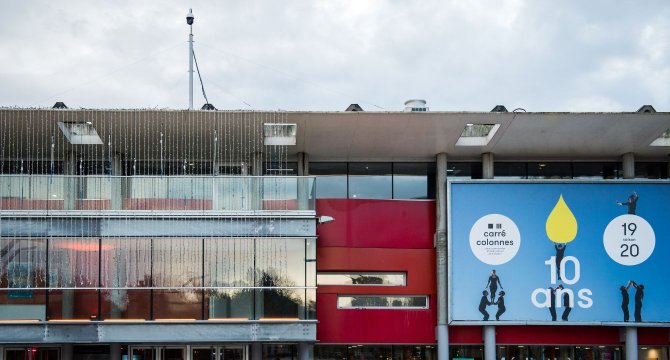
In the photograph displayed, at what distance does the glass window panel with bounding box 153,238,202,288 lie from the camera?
27484mm

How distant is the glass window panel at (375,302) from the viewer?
3067 cm

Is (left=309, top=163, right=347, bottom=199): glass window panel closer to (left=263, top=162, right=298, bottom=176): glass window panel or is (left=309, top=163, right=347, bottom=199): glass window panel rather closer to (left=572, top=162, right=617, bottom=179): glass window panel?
(left=263, top=162, right=298, bottom=176): glass window panel

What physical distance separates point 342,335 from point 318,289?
1.79 metres

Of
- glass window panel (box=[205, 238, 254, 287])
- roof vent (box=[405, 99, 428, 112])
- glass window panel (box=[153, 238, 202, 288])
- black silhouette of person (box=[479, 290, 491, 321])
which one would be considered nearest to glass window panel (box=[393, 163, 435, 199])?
roof vent (box=[405, 99, 428, 112])

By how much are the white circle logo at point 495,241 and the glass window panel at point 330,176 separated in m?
5.12

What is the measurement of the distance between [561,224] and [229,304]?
37.8ft

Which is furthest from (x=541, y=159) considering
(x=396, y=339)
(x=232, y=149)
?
(x=232, y=149)

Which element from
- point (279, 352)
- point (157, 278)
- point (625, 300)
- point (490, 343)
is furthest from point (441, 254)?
point (157, 278)

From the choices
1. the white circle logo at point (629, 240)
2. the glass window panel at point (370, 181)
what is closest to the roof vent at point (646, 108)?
the white circle logo at point (629, 240)

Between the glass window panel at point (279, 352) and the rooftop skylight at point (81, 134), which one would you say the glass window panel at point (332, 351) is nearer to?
the glass window panel at point (279, 352)

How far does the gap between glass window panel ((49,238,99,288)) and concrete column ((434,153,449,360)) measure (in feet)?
37.2

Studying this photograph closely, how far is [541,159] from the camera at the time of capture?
32.2 metres

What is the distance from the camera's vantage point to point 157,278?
27438 mm

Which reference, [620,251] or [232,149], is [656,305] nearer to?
[620,251]
